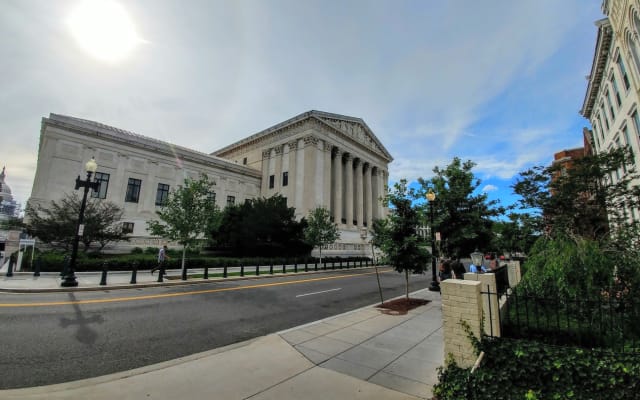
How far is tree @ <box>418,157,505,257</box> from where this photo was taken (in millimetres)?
17203

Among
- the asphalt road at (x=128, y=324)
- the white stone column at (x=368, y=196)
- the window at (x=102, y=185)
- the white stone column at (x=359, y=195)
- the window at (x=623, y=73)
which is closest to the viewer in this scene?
the asphalt road at (x=128, y=324)

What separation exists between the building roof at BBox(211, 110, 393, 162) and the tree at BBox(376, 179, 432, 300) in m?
38.5

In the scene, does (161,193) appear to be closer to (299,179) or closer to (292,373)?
(299,179)

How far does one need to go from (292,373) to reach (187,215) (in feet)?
55.4

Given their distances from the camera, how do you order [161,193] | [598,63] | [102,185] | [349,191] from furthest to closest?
1. [349,191]
2. [161,193]
3. [102,185]
4. [598,63]

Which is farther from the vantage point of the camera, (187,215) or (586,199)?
(187,215)

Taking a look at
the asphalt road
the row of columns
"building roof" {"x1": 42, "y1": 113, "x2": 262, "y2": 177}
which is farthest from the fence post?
"building roof" {"x1": 42, "y1": 113, "x2": 262, "y2": 177}

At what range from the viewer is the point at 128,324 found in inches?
302

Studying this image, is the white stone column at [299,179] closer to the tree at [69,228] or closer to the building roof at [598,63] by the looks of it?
the tree at [69,228]

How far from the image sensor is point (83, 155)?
33750mm

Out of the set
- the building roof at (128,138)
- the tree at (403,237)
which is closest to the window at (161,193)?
the building roof at (128,138)

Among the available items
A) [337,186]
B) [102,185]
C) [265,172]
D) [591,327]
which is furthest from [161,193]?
[591,327]

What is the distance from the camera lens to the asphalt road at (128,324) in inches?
200

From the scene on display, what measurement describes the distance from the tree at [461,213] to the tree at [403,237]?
560 centimetres
